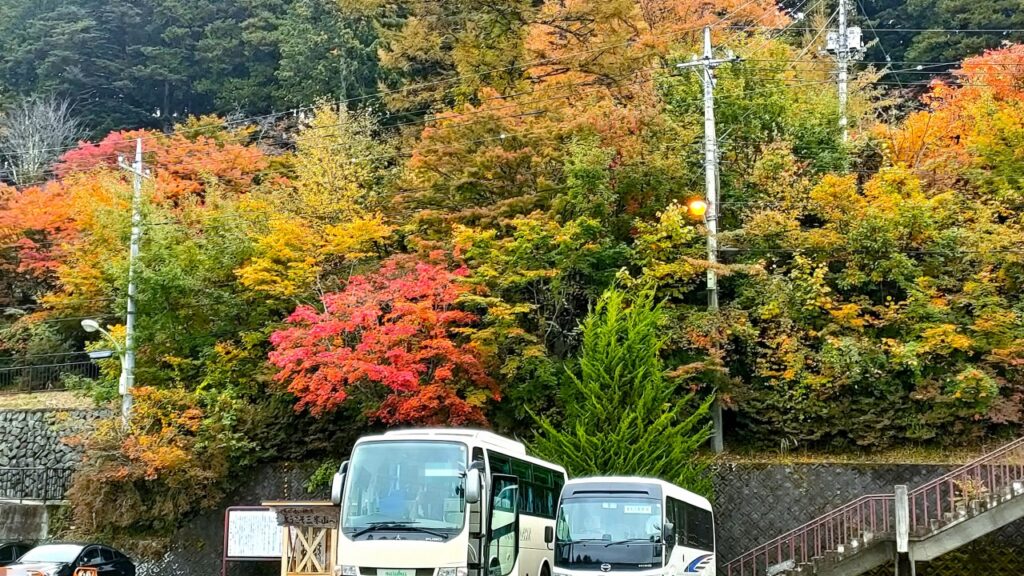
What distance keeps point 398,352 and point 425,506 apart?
24.4 feet

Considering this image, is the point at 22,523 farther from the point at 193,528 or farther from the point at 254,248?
the point at 254,248

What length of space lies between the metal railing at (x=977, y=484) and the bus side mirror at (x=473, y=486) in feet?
29.1

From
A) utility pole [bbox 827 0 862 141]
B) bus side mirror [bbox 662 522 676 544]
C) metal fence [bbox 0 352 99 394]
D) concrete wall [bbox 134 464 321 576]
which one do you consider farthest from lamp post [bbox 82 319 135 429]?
utility pole [bbox 827 0 862 141]

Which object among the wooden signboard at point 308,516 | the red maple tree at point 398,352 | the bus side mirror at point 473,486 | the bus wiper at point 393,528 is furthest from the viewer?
the red maple tree at point 398,352

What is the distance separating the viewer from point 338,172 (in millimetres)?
31781

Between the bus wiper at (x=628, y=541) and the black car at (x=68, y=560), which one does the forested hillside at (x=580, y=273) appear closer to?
the black car at (x=68, y=560)

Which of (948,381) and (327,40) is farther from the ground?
(327,40)

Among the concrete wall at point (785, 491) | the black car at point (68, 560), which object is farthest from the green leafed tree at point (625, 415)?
the black car at point (68, 560)

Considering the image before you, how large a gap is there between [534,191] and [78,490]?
1396 centimetres

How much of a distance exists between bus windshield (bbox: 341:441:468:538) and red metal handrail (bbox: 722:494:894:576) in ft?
25.7

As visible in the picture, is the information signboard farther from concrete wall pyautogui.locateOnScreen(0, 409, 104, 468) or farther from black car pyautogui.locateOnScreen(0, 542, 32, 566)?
concrete wall pyautogui.locateOnScreen(0, 409, 104, 468)

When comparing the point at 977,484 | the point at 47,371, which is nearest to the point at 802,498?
the point at 977,484

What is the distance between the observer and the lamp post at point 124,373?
916 inches

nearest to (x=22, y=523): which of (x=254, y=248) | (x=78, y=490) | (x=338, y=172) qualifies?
(x=78, y=490)
